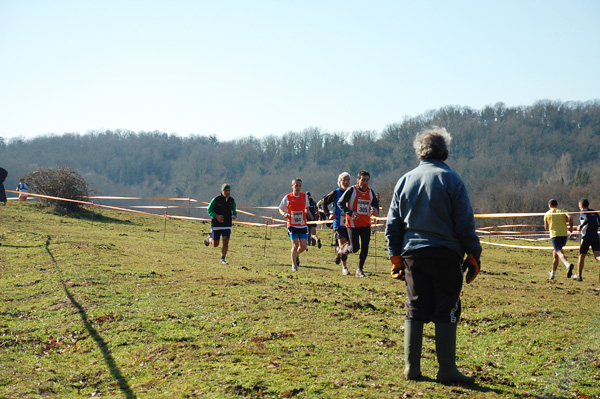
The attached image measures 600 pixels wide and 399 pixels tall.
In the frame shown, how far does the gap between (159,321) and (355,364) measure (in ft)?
10.7

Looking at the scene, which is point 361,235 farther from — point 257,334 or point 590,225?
point 590,225

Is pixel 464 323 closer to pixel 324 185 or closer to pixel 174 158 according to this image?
pixel 324 185

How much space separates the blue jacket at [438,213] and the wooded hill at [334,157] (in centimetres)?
7402

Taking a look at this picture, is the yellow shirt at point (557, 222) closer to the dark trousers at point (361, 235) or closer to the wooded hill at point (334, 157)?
the dark trousers at point (361, 235)

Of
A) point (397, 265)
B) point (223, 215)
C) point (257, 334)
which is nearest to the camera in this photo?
point (397, 265)

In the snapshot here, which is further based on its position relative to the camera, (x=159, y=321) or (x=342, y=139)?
(x=342, y=139)

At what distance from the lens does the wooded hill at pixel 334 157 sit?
105250 millimetres

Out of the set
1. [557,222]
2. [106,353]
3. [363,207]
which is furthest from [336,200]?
[106,353]

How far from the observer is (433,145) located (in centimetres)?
523

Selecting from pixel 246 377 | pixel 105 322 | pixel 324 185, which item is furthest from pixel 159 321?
pixel 324 185

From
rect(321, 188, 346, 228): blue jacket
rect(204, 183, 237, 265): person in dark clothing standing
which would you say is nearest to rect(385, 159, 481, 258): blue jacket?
rect(321, 188, 346, 228): blue jacket

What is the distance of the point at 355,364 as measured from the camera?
5676 millimetres

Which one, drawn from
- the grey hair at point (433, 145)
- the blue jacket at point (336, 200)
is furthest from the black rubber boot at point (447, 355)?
the blue jacket at point (336, 200)

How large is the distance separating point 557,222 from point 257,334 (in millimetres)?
9580
